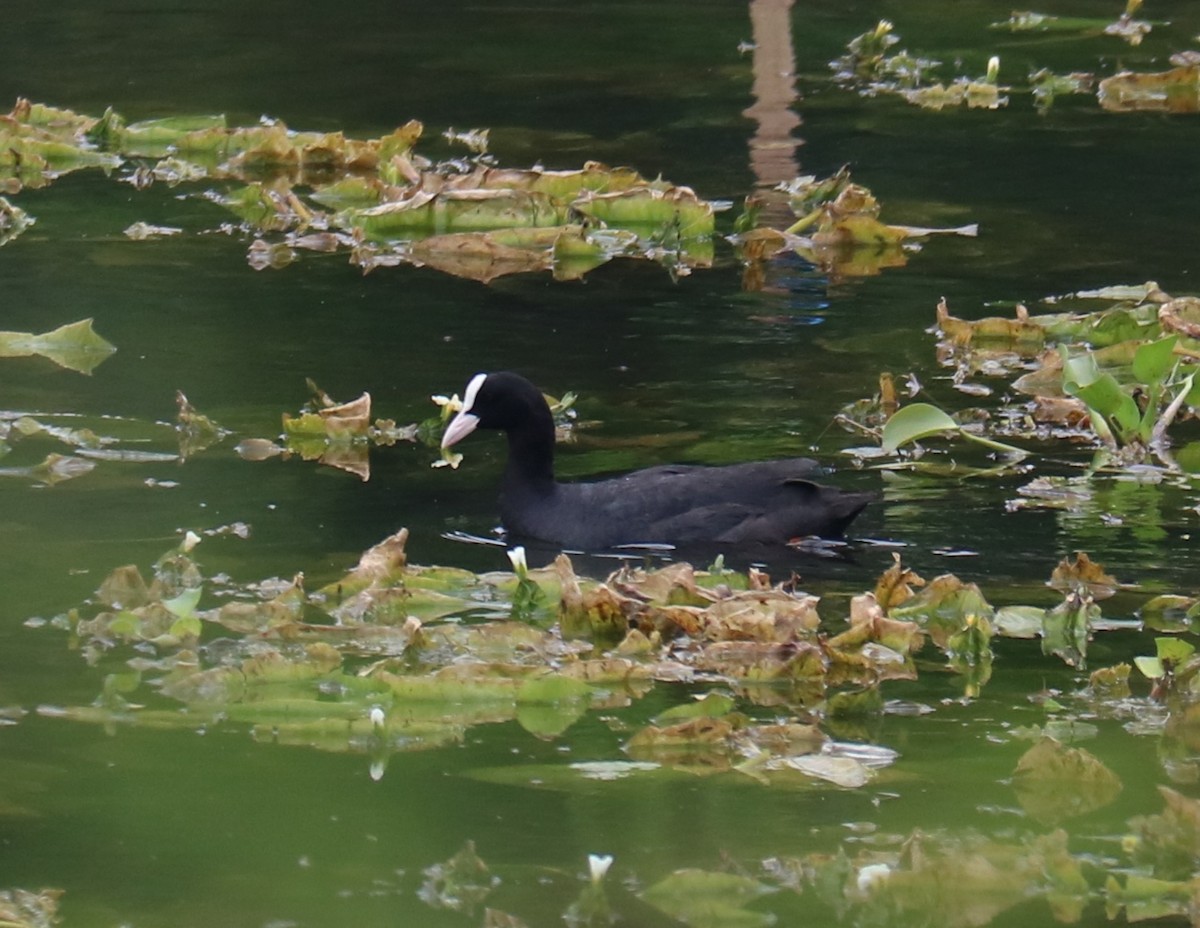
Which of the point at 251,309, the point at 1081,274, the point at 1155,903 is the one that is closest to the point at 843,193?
the point at 1081,274

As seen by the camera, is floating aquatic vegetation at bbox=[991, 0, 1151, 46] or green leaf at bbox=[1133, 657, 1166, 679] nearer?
green leaf at bbox=[1133, 657, 1166, 679]

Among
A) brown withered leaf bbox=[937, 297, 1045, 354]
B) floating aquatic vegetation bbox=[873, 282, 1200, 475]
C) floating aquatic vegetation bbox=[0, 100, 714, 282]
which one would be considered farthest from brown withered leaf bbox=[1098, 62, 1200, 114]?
brown withered leaf bbox=[937, 297, 1045, 354]

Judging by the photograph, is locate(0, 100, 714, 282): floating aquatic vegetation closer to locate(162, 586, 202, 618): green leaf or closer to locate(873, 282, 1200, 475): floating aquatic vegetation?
locate(873, 282, 1200, 475): floating aquatic vegetation

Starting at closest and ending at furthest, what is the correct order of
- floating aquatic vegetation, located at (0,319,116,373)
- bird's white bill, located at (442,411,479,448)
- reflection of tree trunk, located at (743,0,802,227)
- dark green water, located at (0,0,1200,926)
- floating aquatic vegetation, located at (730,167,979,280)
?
dark green water, located at (0,0,1200,926), bird's white bill, located at (442,411,479,448), floating aquatic vegetation, located at (0,319,116,373), floating aquatic vegetation, located at (730,167,979,280), reflection of tree trunk, located at (743,0,802,227)

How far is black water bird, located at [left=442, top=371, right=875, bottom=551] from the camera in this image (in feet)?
30.5

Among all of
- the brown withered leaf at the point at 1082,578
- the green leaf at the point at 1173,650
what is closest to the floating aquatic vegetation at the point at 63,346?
the brown withered leaf at the point at 1082,578

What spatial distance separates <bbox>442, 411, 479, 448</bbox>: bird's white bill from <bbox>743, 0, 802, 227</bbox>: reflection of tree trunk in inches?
233

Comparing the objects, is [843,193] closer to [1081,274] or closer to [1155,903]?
[1081,274]

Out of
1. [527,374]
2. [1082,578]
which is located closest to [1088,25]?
[527,374]

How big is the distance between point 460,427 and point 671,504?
3.23 ft

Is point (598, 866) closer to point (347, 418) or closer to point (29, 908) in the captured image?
point (29, 908)

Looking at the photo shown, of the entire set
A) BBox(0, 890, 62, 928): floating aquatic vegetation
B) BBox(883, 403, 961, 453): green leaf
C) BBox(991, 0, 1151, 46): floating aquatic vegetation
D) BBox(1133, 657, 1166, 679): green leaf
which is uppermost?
BBox(991, 0, 1151, 46): floating aquatic vegetation

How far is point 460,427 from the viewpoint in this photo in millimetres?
9828

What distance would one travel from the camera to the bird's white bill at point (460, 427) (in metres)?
9.78
